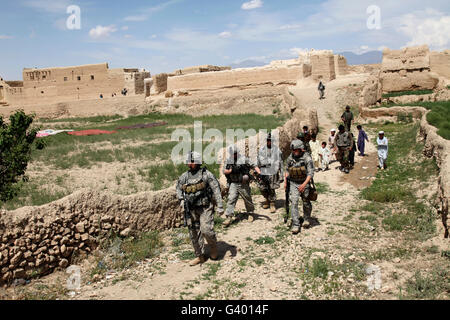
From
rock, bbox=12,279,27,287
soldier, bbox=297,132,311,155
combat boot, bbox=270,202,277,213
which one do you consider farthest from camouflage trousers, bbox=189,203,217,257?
soldier, bbox=297,132,311,155

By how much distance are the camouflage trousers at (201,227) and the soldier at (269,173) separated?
8.14 ft

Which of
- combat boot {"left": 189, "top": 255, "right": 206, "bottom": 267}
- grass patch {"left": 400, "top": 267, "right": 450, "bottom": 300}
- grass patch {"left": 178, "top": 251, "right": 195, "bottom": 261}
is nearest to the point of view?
grass patch {"left": 400, "top": 267, "right": 450, "bottom": 300}

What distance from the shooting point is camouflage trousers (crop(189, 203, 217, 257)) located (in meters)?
5.44

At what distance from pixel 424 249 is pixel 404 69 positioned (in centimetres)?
1985

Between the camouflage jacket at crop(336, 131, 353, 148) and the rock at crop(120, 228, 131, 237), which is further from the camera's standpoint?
the camouflage jacket at crop(336, 131, 353, 148)

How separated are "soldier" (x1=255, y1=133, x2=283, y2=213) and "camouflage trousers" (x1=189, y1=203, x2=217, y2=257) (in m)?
2.48

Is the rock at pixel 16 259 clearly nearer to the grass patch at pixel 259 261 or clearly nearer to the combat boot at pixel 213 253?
the combat boot at pixel 213 253

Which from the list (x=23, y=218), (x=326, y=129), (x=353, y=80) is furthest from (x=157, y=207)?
(x=353, y=80)

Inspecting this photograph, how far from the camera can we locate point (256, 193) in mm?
9156

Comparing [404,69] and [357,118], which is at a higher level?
[404,69]

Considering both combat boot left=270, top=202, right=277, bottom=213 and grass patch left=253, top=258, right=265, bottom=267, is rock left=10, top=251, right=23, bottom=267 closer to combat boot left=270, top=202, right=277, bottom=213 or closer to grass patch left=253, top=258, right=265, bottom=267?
grass patch left=253, top=258, right=265, bottom=267
